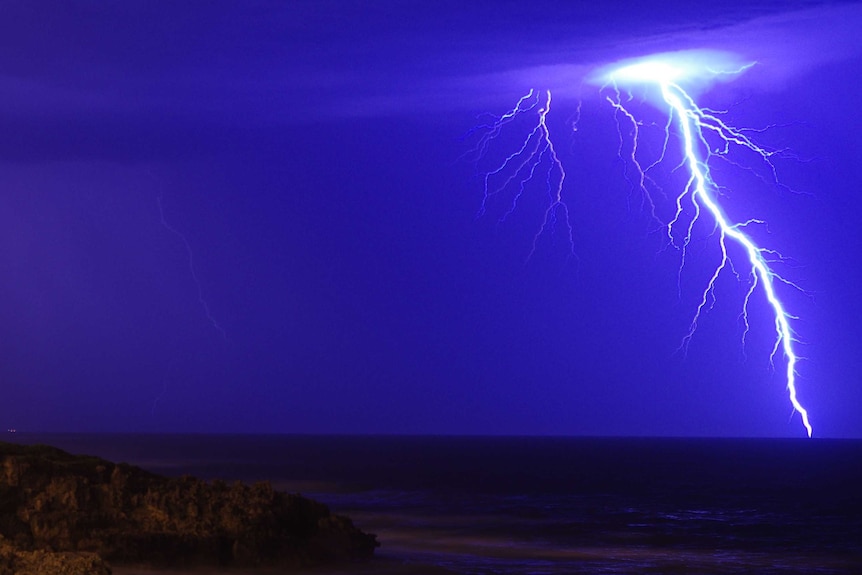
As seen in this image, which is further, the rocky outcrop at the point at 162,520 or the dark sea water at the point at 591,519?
the dark sea water at the point at 591,519

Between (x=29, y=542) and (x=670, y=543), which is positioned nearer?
(x=29, y=542)

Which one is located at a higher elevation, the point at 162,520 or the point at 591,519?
the point at 591,519

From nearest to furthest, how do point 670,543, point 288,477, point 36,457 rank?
point 36,457 < point 670,543 < point 288,477

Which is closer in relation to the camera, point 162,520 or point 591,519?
point 162,520

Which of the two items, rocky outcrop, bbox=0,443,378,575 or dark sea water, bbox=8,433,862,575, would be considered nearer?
rocky outcrop, bbox=0,443,378,575

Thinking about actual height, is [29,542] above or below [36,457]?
below

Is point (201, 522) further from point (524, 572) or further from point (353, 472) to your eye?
point (353, 472)

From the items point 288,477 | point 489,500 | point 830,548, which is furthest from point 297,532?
point 288,477

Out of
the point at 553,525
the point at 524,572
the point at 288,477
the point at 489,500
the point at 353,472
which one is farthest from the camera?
the point at 353,472
